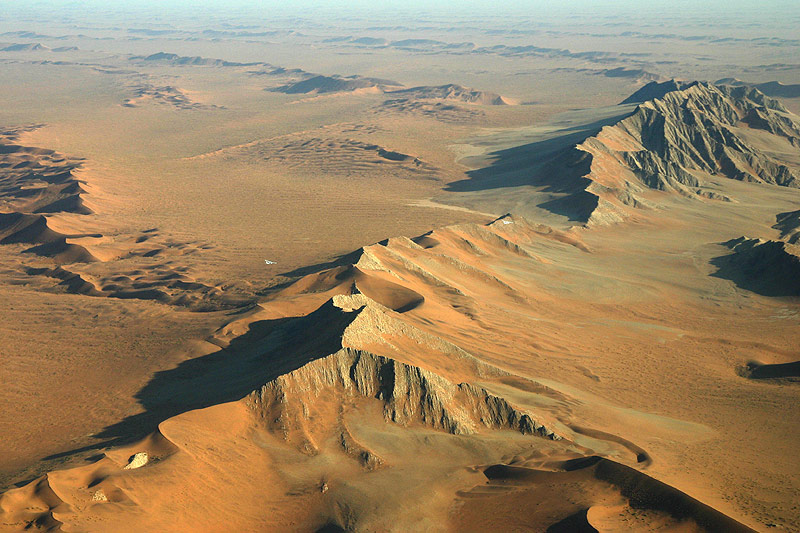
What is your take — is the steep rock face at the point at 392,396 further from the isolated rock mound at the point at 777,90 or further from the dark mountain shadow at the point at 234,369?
the isolated rock mound at the point at 777,90

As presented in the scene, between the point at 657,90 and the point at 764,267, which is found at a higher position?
the point at 657,90

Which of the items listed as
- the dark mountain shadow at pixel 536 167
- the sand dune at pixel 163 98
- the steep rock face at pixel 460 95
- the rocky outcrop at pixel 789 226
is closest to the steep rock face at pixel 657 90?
the dark mountain shadow at pixel 536 167

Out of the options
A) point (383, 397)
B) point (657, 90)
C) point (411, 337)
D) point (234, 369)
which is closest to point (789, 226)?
point (411, 337)

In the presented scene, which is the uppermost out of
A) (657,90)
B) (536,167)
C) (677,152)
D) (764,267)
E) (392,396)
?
(657,90)

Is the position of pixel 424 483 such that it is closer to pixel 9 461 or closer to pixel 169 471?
pixel 169 471

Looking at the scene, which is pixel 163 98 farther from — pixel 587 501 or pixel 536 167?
pixel 587 501

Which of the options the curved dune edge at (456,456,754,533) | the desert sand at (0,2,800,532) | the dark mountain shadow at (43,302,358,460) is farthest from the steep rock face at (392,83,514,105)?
the curved dune edge at (456,456,754,533)

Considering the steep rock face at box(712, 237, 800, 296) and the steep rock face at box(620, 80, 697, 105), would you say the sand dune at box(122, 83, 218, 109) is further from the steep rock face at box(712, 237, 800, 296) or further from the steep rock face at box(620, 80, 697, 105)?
the steep rock face at box(712, 237, 800, 296)

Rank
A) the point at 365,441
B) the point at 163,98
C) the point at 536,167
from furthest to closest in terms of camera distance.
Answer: the point at 163,98
the point at 536,167
the point at 365,441
